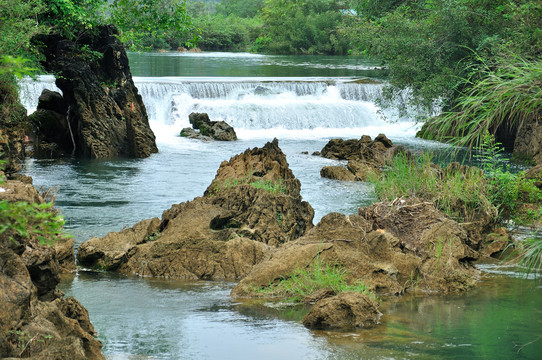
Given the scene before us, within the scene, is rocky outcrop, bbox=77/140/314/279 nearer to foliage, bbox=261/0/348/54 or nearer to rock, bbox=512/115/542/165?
rock, bbox=512/115/542/165

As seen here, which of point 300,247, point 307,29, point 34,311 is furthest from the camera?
point 307,29

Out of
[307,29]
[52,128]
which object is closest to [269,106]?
[52,128]

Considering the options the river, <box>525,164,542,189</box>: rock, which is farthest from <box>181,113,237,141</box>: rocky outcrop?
<box>525,164,542,189</box>: rock

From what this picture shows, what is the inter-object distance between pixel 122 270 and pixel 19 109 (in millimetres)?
9746

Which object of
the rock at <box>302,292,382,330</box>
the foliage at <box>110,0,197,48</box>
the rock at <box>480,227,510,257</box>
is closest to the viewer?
the rock at <box>302,292,382,330</box>

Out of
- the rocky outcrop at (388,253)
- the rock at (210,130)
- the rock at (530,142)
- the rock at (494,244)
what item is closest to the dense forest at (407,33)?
the rock at (530,142)

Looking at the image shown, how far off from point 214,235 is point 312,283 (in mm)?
1972

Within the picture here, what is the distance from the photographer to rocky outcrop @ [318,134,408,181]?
1705 centimetres

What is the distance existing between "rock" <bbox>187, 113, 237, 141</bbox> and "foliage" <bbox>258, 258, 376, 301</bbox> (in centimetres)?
1648

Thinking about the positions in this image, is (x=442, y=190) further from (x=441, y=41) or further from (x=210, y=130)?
(x=210, y=130)

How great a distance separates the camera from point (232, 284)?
27.5ft

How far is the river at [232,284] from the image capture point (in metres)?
6.25

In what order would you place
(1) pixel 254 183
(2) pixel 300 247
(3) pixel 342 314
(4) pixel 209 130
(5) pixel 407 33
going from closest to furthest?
1. (3) pixel 342 314
2. (2) pixel 300 247
3. (1) pixel 254 183
4. (5) pixel 407 33
5. (4) pixel 209 130

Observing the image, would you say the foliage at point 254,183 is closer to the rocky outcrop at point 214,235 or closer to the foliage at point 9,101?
the rocky outcrop at point 214,235
